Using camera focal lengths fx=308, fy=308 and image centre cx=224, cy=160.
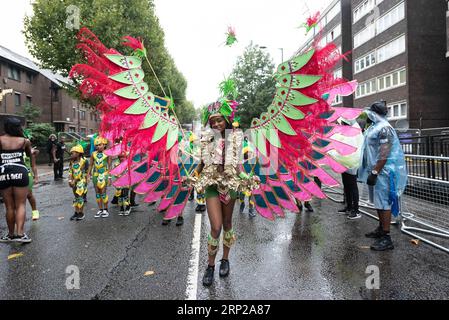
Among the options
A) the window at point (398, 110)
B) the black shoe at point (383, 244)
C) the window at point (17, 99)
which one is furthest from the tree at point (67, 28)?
the window at point (398, 110)

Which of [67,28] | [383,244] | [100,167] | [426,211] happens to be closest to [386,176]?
[383,244]

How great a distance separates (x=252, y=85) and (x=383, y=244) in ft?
38.8

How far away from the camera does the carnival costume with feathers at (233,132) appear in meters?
3.17

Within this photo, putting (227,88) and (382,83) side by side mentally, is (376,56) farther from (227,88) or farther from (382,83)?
(227,88)

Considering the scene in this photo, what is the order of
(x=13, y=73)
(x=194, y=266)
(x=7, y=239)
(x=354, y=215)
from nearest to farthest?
(x=194, y=266) → (x=7, y=239) → (x=354, y=215) → (x=13, y=73)

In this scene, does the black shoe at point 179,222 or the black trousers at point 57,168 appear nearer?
the black shoe at point 179,222

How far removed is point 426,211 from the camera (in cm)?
562

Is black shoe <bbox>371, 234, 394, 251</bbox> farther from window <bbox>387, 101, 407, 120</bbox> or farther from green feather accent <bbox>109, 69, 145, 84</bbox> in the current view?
window <bbox>387, 101, 407, 120</bbox>

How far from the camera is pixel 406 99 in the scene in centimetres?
2419

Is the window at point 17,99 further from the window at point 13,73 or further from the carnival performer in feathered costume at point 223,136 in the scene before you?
the carnival performer in feathered costume at point 223,136

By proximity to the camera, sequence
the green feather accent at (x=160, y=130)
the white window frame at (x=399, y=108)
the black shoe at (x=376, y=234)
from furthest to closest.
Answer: the white window frame at (x=399, y=108) < the black shoe at (x=376, y=234) < the green feather accent at (x=160, y=130)

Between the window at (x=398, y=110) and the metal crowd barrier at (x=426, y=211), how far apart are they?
70.2ft

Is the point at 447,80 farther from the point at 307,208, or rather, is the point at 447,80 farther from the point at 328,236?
the point at 328,236
